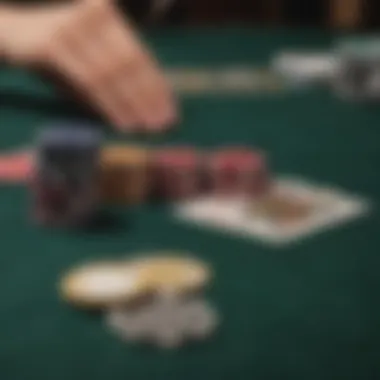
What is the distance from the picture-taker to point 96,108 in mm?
2039

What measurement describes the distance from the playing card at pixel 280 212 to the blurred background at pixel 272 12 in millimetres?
2188

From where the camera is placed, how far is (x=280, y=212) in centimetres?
159

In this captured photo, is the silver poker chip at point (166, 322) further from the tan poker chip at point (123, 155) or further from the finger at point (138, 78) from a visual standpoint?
the finger at point (138, 78)

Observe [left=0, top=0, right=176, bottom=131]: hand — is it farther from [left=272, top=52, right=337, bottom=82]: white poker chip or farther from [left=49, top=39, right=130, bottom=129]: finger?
[left=272, top=52, right=337, bottom=82]: white poker chip

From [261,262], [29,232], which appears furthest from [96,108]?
[261,262]

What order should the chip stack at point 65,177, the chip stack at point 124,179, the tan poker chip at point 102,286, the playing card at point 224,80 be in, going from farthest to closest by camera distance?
the playing card at point 224,80, the chip stack at point 124,179, the chip stack at point 65,177, the tan poker chip at point 102,286

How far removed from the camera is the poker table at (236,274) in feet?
3.73

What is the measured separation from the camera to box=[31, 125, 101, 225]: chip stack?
1505mm

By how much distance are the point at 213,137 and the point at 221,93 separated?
1.29 feet

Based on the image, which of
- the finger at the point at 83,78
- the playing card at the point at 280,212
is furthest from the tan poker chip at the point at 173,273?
the finger at the point at 83,78

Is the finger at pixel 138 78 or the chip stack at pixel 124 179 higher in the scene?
the finger at pixel 138 78

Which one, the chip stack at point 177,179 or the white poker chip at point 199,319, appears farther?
the chip stack at point 177,179

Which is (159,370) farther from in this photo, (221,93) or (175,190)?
(221,93)

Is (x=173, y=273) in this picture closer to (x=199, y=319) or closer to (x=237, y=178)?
(x=199, y=319)
